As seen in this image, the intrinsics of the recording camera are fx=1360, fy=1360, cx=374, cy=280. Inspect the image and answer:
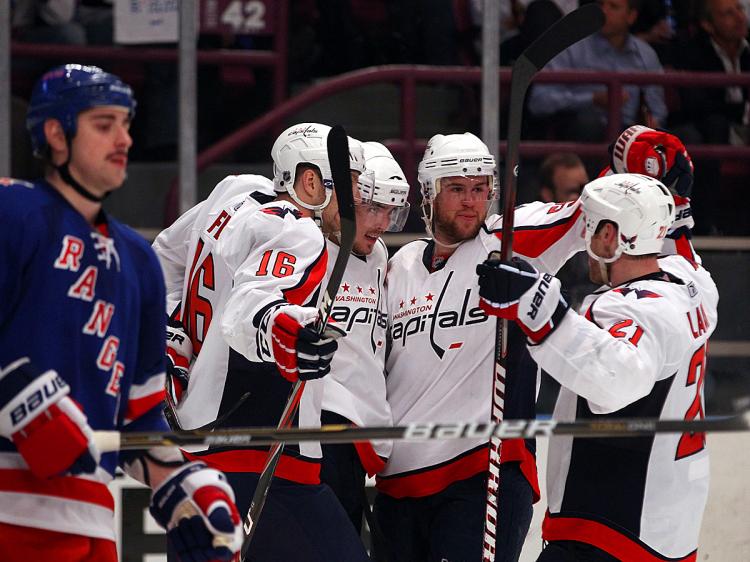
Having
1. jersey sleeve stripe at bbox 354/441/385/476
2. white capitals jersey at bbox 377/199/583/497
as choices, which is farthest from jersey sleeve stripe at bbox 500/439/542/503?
jersey sleeve stripe at bbox 354/441/385/476

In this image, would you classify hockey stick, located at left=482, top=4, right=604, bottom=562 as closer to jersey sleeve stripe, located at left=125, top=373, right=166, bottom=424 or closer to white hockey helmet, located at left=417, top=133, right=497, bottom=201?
white hockey helmet, located at left=417, top=133, right=497, bottom=201

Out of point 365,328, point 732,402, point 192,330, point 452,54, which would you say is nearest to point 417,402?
point 365,328

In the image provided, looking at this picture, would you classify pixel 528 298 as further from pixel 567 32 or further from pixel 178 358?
pixel 178 358

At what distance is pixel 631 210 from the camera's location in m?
2.57

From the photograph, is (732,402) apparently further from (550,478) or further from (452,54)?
(452,54)

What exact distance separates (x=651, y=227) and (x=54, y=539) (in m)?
1.25

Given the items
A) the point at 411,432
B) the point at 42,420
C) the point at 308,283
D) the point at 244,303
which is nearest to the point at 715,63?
the point at 308,283

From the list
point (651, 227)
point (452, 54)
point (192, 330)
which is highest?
point (452, 54)

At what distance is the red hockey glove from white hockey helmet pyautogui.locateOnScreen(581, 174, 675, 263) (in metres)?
0.21

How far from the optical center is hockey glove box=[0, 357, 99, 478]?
1.84m

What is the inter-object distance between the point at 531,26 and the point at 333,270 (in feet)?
7.63

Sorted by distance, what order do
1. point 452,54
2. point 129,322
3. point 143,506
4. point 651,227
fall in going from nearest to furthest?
1. point 129,322
2. point 651,227
3. point 143,506
4. point 452,54

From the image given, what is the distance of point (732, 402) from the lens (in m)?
3.85

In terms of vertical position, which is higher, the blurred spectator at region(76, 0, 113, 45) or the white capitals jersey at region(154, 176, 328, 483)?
the blurred spectator at region(76, 0, 113, 45)
